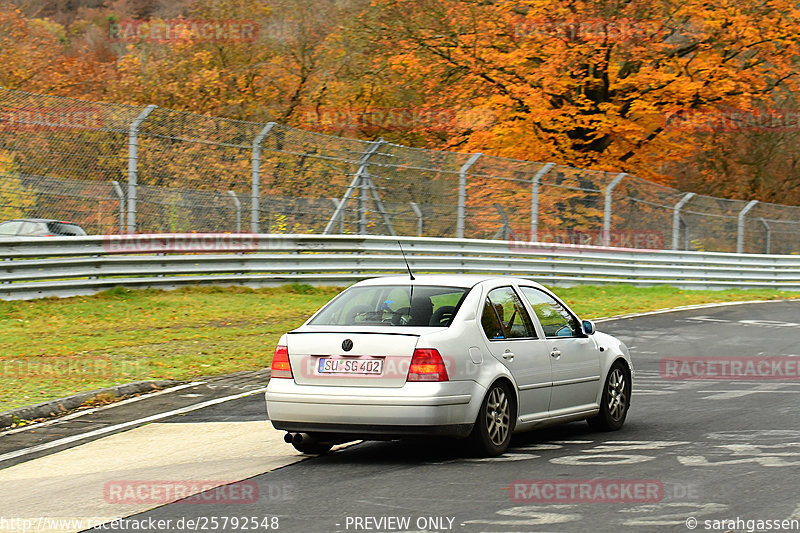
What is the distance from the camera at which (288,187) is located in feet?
70.6

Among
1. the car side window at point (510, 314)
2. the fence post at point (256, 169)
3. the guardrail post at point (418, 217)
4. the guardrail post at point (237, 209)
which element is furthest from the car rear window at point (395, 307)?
the guardrail post at point (418, 217)

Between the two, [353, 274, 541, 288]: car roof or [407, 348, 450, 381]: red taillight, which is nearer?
[407, 348, 450, 381]: red taillight

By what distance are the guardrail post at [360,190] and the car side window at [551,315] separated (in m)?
13.1

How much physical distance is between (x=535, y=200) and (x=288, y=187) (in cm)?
→ 718

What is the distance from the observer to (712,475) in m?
7.43

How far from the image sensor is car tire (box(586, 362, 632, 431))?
966 centimetres

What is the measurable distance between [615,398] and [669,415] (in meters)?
0.88

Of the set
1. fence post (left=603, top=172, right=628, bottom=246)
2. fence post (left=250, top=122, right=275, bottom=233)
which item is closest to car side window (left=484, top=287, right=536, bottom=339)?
fence post (left=250, top=122, right=275, bottom=233)

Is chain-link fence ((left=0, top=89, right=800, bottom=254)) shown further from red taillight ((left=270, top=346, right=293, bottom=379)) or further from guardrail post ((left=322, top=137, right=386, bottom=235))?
red taillight ((left=270, top=346, right=293, bottom=379))

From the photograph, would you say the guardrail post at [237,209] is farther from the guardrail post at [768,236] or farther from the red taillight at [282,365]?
the guardrail post at [768,236]

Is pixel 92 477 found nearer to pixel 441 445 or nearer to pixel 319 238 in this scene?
pixel 441 445

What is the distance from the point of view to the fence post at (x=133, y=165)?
60.7 ft

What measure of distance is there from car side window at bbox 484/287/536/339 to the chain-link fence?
1035cm

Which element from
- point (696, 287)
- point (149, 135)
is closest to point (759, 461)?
point (149, 135)
